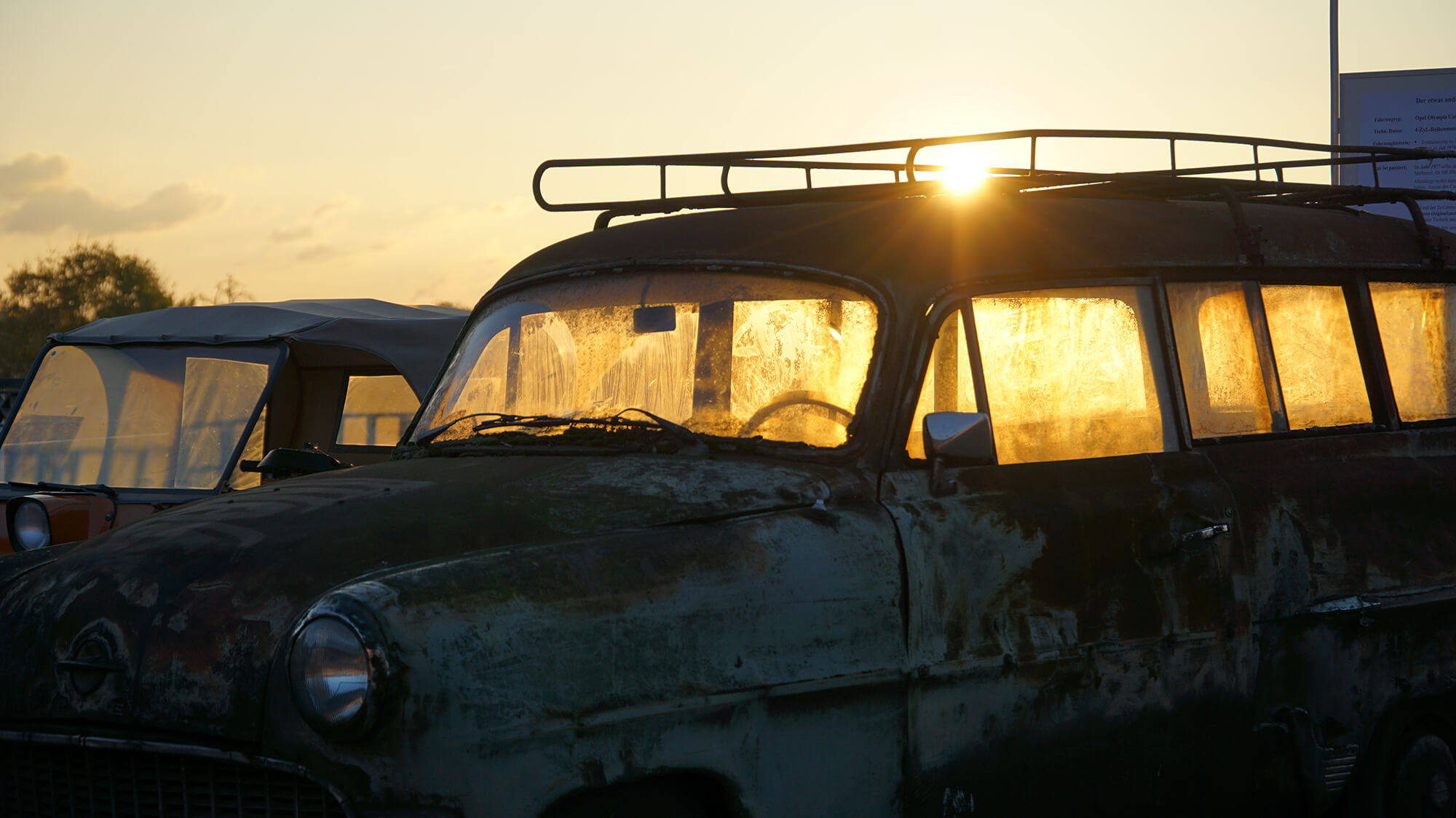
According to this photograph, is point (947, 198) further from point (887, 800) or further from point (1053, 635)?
point (887, 800)

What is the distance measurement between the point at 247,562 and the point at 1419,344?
161 inches

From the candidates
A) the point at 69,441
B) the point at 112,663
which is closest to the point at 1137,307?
the point at 112,663

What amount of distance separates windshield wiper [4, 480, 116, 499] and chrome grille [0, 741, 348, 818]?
5486mm

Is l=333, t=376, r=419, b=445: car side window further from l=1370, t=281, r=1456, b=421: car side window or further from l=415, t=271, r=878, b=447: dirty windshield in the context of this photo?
l=1370, t=281, r=1456, b=421: car side window

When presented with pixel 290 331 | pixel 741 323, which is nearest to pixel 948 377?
pixel 741 323

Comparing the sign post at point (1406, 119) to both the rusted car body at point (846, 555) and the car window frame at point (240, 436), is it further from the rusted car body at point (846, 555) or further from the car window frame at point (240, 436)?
the car window frame at point (240, 436)

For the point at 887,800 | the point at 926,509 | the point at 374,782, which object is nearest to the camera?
the point at 374,782

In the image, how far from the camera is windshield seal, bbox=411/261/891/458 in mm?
3820

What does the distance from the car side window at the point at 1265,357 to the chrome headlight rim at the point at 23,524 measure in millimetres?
4173

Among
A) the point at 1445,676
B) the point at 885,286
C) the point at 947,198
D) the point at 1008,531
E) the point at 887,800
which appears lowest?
the point at 887,800

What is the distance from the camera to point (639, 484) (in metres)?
3.58

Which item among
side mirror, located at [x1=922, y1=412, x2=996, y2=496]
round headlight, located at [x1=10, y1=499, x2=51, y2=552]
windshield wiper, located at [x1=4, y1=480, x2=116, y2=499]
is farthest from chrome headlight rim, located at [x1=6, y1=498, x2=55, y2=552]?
side mirror, located at [x1=922, y1=412, x2=996, y2=496]

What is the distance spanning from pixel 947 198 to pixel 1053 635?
4.41 ft

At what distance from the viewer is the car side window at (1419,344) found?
5082 millimetres
